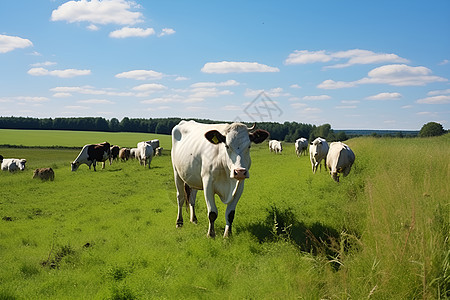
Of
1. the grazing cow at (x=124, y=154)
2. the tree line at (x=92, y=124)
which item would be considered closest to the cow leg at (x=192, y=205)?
the grazing cow at (x=124, y=154)

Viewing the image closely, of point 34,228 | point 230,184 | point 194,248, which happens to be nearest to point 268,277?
point 194,248

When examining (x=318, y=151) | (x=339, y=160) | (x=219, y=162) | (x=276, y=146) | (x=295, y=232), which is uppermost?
(x=219, y=162)

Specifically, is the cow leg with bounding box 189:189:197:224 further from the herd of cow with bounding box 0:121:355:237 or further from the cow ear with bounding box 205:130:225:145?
the cow ear with bounding box 205:130:225:145

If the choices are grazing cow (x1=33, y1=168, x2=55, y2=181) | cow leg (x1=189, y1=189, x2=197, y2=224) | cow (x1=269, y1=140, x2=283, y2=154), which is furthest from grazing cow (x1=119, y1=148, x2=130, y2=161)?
cow leg (x1=189, y1=189, x2=197, y2=224)

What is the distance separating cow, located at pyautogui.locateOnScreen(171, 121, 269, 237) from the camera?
6.88m

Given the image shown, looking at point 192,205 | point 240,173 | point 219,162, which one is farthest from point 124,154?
point 240,173

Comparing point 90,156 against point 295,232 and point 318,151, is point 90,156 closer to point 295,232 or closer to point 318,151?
point 318,151

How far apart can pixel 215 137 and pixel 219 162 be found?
0.52m

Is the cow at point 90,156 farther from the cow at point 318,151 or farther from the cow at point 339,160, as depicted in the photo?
the cow at point 339,160

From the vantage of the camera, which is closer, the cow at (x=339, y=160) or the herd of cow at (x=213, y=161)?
the herd of cow at (x=213, y=161)

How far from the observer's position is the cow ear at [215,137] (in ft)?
23.2

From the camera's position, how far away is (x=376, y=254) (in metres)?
4.69

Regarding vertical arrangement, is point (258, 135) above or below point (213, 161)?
above

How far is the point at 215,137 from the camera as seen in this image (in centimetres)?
725
